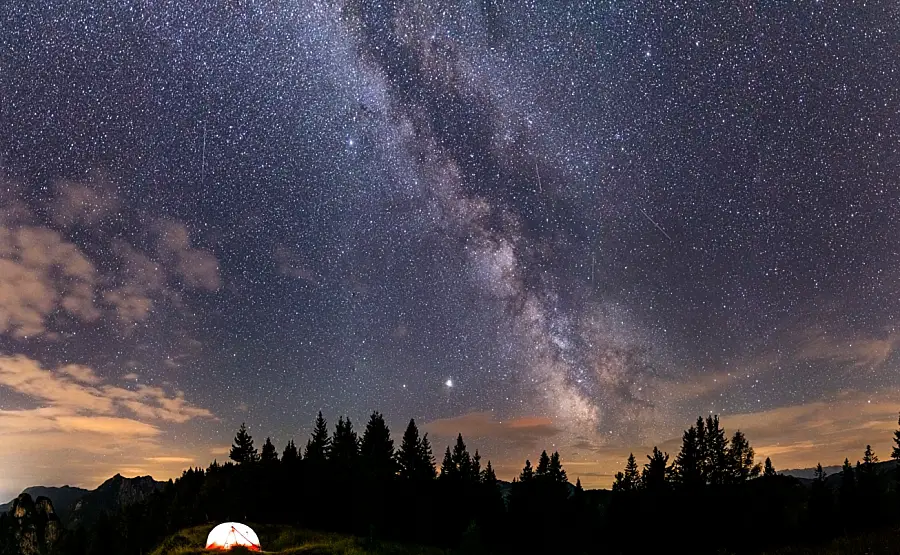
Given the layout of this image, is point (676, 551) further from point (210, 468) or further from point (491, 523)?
point (210, 468)

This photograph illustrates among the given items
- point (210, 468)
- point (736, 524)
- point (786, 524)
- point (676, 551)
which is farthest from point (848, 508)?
point (210, 468)

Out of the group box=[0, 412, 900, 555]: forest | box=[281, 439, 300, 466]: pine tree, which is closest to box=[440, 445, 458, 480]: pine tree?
box=[0, 412, 900, 555]: forest

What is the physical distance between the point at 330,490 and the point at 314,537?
647 inches

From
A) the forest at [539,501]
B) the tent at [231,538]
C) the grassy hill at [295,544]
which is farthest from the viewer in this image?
the forest at [539,501]

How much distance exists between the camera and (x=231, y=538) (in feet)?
110

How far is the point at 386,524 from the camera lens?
53.3 metres

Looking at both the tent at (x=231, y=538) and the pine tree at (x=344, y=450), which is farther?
the pine tree at (x=344, y=450)

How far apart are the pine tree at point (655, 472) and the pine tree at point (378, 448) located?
2813cm

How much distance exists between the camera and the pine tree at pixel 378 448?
61000 mm

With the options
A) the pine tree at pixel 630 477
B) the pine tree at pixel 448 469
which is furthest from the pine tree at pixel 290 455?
the pine tree at pixel 630 477

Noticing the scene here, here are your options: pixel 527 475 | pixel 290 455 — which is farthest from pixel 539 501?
pixel 290 455

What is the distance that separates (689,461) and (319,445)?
4456cm

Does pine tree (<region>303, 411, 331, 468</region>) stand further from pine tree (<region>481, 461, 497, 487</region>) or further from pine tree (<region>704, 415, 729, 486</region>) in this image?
pine tree (<region>704, 415, 729, 486</region>)

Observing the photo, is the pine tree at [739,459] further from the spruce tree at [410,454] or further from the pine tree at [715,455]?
the spruce tree at [410,454]
